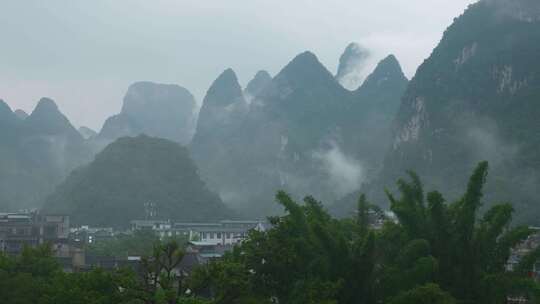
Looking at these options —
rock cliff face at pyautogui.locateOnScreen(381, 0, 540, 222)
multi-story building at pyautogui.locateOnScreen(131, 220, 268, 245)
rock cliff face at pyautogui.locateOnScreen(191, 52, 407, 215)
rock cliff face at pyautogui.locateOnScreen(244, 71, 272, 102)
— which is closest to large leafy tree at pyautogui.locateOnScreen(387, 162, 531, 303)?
multi-story building at pyautogui.locateOnScreen(131, 220, 268, 245)

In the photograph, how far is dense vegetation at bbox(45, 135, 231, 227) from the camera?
7200 cm

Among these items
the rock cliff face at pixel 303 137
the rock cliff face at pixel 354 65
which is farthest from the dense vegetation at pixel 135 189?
the rock cliff face at pixel 354 65

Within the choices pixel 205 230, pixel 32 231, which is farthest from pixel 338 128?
pixel 32 231

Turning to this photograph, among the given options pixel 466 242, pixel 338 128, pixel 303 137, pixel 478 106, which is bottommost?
pixel 466 242

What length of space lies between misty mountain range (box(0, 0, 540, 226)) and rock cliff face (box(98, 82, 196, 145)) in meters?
0.31

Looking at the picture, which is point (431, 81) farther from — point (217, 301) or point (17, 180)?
point (217, 301)

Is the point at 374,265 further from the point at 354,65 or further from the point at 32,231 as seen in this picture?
the point at 354,65

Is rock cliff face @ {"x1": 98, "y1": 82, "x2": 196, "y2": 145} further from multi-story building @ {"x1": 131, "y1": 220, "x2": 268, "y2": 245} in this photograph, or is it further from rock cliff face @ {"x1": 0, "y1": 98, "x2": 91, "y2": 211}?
multi-story building @ {"x1": 131, "y1": 220, "x2": 268, "y2": 245}

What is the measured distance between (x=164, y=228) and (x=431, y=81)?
124ft

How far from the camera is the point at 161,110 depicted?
159 m

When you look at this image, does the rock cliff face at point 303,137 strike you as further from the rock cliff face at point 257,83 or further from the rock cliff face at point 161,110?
the rock cliff face at point 161,110

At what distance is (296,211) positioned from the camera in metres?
15.4

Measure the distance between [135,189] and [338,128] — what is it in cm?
4855

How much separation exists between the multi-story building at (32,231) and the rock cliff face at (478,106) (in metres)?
33.9
